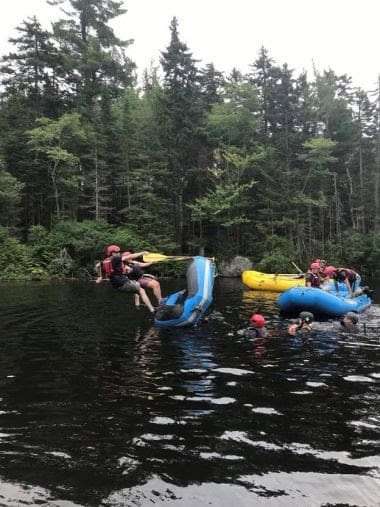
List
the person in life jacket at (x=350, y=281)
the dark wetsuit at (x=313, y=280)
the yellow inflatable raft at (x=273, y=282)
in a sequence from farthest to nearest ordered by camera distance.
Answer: the yellow inflatable raft at (x=273, y=282) → the person in life jacket at (x=350, y=281) → the dark wetsuit at (x=313, y=280)

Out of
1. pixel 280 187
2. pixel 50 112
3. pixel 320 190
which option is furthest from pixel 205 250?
pixel 50 112

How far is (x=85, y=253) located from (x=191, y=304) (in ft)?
67.1

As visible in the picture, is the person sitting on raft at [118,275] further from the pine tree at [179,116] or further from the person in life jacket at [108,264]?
the pine tree at [179,116]

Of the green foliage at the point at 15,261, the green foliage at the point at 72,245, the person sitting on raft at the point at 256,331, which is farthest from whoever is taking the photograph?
the green foliage at the point at 72,245

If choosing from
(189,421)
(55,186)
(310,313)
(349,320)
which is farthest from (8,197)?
(189,421)

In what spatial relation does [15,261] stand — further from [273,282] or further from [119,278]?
[119,278]

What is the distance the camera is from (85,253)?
30.9 metres

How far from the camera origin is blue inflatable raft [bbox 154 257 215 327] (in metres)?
11.5

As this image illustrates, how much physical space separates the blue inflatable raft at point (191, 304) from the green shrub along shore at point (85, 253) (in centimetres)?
1764

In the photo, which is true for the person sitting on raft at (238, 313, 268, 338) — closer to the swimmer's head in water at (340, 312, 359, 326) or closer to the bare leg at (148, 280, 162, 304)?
the swimmer's head in water at (340, 312, 359, 326)

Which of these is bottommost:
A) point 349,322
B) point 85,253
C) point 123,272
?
point 349,322

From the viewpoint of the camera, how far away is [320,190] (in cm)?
3816

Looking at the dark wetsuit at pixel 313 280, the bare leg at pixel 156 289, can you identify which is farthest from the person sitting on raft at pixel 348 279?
the bare leg at pixel 156 289

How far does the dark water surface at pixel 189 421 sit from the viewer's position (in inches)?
153
